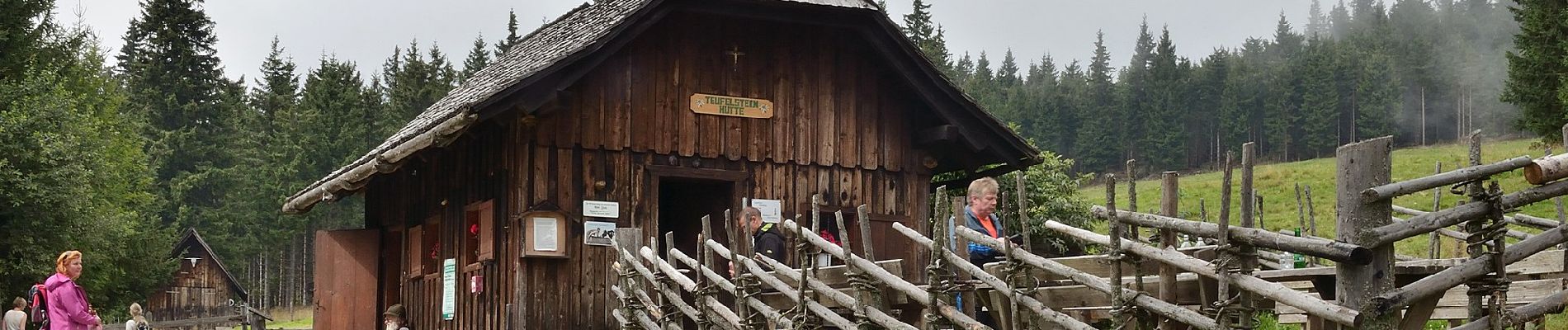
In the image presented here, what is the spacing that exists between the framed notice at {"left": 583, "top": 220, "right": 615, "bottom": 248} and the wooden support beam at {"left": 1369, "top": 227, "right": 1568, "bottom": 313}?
8716 mm

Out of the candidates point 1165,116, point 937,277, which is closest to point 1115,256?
point 937,277

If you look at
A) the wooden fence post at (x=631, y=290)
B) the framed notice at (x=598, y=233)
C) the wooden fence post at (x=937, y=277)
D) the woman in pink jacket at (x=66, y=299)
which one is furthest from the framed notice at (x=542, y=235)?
the wooden fence post at (x=937, y=277)

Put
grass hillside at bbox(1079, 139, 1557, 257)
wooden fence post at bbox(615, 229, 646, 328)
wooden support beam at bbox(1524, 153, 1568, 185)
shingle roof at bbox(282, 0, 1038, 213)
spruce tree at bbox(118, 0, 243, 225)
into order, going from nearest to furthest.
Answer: wooden support beam at bbox(1524, 153, 1568, 185) → wooden fence post at bbox(615, 229, 646, 328) → shingle roof at bbox(282, 0, 1038, 213) → grass hillside at bbox(1079, 139, 1557, 257) → spruce tree at bbox(118, 0, 243, 225)

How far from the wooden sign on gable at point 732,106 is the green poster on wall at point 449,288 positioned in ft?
10.2

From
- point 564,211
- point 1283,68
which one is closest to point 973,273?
point 564,211

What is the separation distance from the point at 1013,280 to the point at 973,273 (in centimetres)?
42

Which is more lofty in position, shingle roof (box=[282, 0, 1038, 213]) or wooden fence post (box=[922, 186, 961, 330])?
shingle roof (box=[282, 0, 1038, 213])

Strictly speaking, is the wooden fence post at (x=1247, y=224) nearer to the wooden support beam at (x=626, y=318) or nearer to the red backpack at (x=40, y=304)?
the wooden support beam at (x=626, y=318)

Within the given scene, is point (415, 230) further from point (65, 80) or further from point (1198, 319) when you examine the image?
point (65, 80)

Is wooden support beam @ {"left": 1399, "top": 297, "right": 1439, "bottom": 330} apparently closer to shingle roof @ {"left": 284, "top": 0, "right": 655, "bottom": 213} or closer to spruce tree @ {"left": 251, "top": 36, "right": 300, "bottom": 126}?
shingle roof @ {"left": 284, "top": 0, "right": 655, "bottom": 213}

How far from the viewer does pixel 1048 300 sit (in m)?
8.37

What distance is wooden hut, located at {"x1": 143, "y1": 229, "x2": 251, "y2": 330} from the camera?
45594 mm

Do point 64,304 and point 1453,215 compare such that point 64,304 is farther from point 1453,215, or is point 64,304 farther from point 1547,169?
point 1547,169

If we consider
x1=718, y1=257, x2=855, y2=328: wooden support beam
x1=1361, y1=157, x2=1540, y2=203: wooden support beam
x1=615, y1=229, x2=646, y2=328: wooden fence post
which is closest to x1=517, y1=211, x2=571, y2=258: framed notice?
x1=615, y1=229, x2=646, y2=328: wooden fence post
